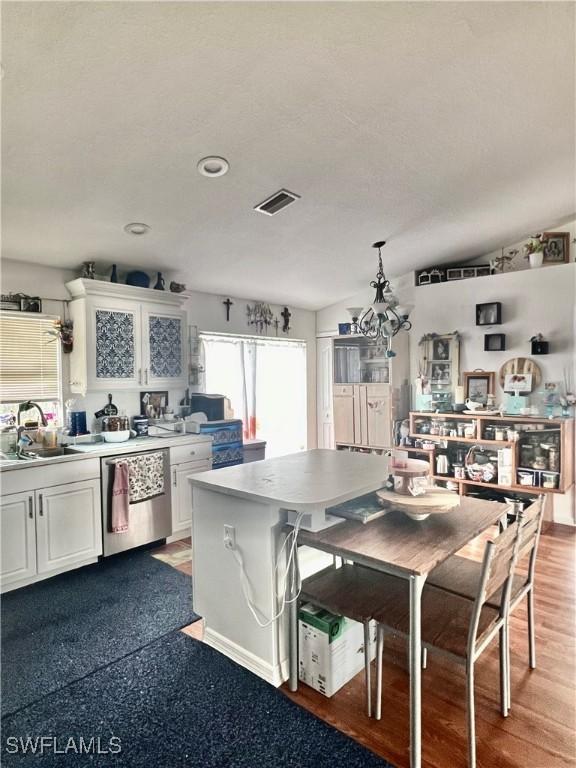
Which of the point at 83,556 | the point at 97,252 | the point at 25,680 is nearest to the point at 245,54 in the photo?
the point at 97,252

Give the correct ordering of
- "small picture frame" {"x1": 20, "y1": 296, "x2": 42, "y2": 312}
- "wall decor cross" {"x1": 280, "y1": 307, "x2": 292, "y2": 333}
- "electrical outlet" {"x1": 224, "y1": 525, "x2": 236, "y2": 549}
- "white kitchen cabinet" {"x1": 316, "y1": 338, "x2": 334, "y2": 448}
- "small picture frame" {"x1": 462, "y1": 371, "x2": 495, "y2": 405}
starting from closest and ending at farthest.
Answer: "electrical outlet" {"x1": 224, "y1": 525, "x2": 236, "y2": 549}
"small picture frame" {"x1": 20, "y1": 296, "x2": 42, "y2": 312}
"small picture frame" {"x1": 462, "y1": 371, "x2": 495, "y2": 405}
"wall decor cross" {"x1": 280, "y1": 307, "x2": 292, "y2": 333}
"white kitchen cabinet" {"x1": 316, "y1": 338, "x2": 334, "y2": 448}

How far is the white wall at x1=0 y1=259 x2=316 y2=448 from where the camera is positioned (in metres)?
3.42

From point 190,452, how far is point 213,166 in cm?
235

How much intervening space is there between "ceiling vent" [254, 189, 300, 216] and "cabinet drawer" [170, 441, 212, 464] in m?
2.06

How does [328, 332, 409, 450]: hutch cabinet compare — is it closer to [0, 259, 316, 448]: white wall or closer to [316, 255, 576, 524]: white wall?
[316, 255, 576, 524]: white wall

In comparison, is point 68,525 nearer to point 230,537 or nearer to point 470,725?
point 230,537

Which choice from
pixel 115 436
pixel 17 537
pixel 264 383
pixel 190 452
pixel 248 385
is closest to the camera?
pixel 17 537

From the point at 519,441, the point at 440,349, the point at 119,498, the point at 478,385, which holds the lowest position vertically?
the point at 119,498

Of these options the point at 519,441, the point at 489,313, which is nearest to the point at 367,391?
the point at 489,313

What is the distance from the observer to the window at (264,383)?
4.98 meters

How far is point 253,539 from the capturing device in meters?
2.04

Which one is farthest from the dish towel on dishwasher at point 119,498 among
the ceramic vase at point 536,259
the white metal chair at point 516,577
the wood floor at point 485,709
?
the ceramic vase at point 536,259

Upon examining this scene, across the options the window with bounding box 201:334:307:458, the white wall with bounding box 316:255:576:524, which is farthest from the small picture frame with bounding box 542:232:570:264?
the window with bounding box 201:334:307:458

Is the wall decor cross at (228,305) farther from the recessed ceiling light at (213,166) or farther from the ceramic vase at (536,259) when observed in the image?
the ceramic vase at (536,259)
